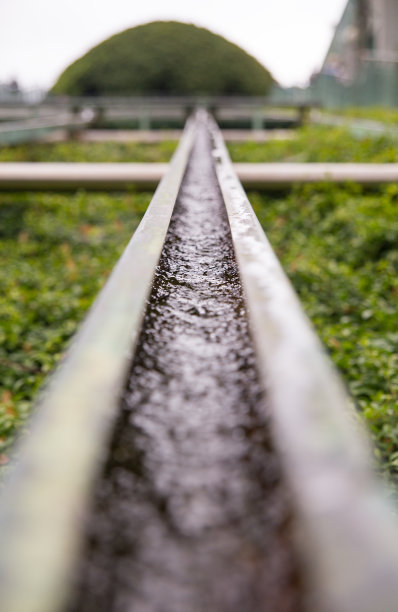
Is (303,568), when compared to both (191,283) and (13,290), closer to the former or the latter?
(191,283)

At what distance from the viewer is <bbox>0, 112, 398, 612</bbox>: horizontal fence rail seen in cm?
40

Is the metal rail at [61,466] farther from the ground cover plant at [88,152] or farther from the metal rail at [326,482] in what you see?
the ground cover plant at [88,152]

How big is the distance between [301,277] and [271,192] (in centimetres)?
148

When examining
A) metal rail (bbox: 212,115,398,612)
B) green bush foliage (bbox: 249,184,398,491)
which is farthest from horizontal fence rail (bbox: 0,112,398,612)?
green bush foliage (bbox: 249,184,398,491)

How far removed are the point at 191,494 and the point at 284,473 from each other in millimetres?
133

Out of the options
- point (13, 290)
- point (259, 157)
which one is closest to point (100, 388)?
point (13, 290)

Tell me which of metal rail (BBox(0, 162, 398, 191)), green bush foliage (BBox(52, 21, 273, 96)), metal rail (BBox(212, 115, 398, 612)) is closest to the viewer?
metal rail (BBox(212, 115, 398, 612))

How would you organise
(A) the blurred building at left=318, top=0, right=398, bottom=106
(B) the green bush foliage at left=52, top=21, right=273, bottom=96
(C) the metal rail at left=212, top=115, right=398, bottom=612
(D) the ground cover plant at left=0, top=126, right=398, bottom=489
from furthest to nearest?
(B) the green bush foliage at left=52, top=21, right=273, bottom=96 < (A) the blurred building at left=318, top=0, right=398, bottom=106 < (D) the ground cover plant at left=0, top=126, right=398, bottom=489 < (C) the metal rail at left=212, top=115, right=398, bottom=612

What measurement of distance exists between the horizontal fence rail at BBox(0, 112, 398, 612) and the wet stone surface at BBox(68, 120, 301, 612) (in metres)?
0.02

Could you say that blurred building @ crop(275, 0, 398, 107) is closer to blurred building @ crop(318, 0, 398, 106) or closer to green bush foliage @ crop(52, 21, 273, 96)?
blurred building @ crop(318, 0, 398, 106)

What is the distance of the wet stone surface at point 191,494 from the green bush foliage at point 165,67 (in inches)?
886

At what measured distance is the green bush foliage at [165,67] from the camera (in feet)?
71.4

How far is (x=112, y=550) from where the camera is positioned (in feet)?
1.72

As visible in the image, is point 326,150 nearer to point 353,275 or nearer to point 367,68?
point 353,275
